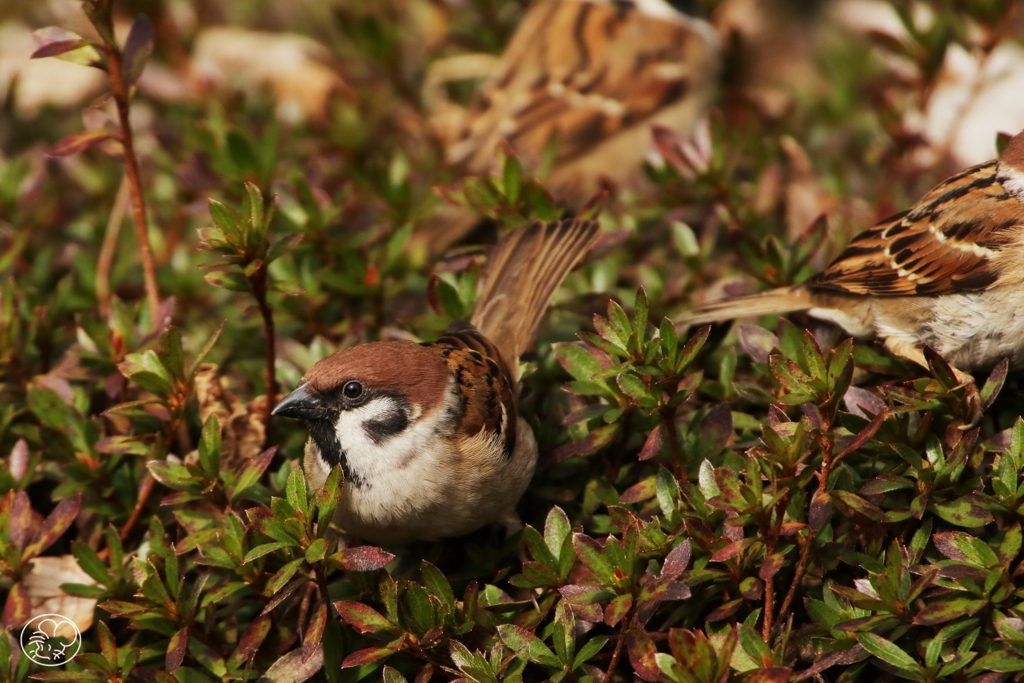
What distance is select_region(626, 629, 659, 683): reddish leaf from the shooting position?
2318 millimetres

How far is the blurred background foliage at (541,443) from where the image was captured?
243cm

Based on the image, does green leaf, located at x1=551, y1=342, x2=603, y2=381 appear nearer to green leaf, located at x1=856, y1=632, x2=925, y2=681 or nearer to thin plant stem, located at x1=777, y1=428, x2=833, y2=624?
thin plant stem, located at x1=777, y1=428, x2=833, y2=624

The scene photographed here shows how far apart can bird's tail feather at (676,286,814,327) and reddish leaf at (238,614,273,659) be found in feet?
4.84

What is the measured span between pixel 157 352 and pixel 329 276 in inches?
25.3

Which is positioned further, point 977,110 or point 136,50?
point 977,110

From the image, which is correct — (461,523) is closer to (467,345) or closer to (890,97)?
(467,345)

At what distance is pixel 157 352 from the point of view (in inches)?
113

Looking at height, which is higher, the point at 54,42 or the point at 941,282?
the point at 54,42

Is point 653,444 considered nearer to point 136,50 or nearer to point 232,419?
point 232,419

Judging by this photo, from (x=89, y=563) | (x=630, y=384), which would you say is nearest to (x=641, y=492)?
(x=630, y=384)

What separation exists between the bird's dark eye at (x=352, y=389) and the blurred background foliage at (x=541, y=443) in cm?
30

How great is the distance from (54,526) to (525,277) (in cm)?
145

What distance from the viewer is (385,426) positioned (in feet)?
9.05

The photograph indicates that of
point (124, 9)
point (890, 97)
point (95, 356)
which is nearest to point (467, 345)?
point (95, 356)
